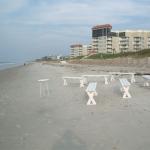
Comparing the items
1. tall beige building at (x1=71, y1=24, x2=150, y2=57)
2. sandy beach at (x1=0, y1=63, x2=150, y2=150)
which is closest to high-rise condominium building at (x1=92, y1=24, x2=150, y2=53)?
tall beige building at (x1=71, y1=24, x2=150, y2=57)

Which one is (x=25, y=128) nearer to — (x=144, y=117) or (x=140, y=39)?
(x=144, y=117)

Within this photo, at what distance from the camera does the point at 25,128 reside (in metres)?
6.51

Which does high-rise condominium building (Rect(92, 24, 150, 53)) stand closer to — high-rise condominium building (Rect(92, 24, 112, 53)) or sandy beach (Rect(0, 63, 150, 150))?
high-rise condominium building (Rect(92, 24, 112, 53))

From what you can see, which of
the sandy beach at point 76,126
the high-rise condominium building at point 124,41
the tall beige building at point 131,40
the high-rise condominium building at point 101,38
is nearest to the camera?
the sandy beach at point 76,126

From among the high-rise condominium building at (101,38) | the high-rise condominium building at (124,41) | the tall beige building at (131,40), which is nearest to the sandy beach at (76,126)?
the high-rise condominium building at (124,41)

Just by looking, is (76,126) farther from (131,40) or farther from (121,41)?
(121,41)

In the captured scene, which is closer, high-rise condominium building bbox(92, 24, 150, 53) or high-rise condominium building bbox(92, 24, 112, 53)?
high-rise condominium building bbox(92, 24, 150, 53)

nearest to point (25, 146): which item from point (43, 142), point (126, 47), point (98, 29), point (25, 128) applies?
point (43, 142)

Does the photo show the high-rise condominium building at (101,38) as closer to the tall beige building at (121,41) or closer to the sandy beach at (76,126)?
the tall beige building at (121,41)

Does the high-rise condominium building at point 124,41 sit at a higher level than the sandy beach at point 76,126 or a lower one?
higher

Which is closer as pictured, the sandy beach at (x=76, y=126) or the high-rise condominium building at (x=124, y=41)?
the sandy beach at (x=76, y=126)

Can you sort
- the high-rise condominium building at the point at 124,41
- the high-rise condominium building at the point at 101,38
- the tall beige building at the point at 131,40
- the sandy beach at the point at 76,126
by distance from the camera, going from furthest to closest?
1. the high-rise condominium building at the point at 101,38
2. the high-rise condominium building at the point at 124,41
3. the tall beige building at the point at 131,40
4. the sandy beach at the point at 76,126

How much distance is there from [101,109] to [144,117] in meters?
1.63

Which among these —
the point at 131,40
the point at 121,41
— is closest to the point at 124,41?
the point at 121,41
